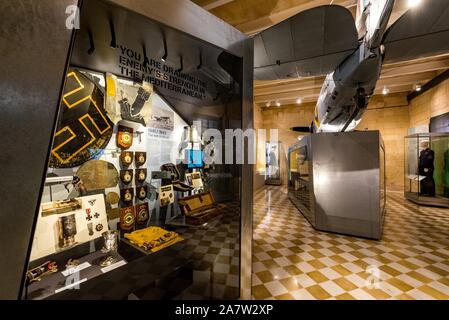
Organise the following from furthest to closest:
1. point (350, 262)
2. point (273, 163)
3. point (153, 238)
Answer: point (273, 163) → point (350, 262) → point (153, 238)

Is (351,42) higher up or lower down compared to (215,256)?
higher up

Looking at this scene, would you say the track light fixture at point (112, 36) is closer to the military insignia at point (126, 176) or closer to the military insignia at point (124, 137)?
the military insignia at point (124, 137)

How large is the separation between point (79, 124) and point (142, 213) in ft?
2.80

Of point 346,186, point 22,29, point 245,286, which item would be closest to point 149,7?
point 22,29

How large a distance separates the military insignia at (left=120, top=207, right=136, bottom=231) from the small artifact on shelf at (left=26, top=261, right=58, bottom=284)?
1.44 feet

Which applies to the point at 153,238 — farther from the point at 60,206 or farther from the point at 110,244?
the point at 60,206

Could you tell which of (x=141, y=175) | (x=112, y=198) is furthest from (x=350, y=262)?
(x=112, y=198)

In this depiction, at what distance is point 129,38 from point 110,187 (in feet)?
3.60

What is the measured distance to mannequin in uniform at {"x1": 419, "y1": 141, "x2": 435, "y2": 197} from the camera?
5.26 m

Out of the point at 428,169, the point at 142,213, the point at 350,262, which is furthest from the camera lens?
the point at 428,169

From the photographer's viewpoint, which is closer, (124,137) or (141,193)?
(124,137)

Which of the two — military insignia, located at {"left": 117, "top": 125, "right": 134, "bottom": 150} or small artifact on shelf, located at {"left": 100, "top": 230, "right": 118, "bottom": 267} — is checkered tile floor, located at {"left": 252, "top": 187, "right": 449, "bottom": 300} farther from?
military insignia, located at {"left": 117, "top": 125, "right": 134, "bottom": 150}

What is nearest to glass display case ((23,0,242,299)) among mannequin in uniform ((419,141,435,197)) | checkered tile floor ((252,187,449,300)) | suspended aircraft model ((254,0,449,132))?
checkered tile floor ((252,187,449,300))

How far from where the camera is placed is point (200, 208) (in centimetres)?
194
